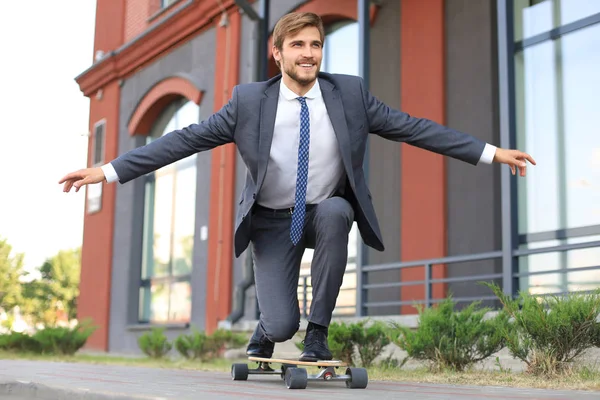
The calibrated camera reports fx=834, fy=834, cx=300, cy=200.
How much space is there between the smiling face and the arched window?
394 inches

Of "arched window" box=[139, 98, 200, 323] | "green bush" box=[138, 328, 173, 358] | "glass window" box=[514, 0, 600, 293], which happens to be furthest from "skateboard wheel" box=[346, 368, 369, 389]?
"arched window" box=[139, 98, 200, 323]

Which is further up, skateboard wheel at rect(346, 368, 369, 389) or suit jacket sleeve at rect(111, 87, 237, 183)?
suit jacket sleeve at rect(111, 87, 237, 183)

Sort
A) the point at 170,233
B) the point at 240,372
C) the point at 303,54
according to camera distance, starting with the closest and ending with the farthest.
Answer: the point at 303,54
the point at 240,372
the point at 170,233

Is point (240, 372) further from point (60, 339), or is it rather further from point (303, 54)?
point (60, 339)

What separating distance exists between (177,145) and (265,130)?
42 centimetres

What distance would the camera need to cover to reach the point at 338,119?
12.7 feet

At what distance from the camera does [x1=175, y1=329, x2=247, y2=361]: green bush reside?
8977mm

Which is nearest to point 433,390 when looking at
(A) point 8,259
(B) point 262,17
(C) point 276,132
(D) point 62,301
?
(C) point 276,132

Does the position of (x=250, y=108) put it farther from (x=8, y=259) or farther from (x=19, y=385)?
(x=8, y=259)

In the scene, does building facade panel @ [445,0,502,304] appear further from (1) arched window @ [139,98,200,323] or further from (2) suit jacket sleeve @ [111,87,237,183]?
(1) arched window @ [139,98,200,323]

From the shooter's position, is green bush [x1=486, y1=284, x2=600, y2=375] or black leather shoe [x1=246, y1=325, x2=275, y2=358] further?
green bush [x1=486, y1=284, x2=600, y2=375]

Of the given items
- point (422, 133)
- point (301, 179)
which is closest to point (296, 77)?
point (301, 179)

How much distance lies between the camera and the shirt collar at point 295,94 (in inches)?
156

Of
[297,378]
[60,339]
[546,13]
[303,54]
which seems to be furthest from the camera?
[60,339]
